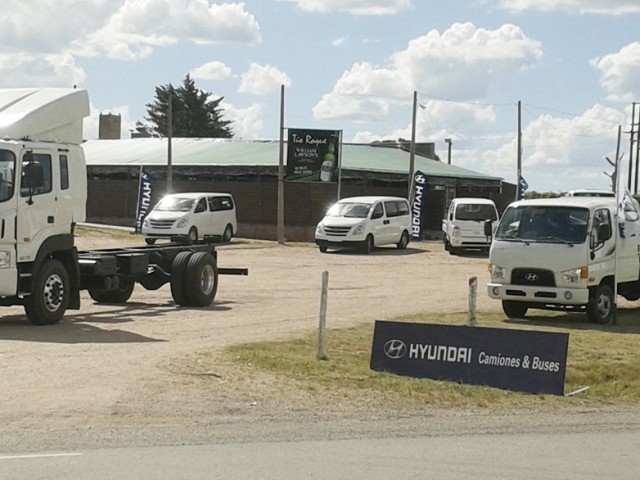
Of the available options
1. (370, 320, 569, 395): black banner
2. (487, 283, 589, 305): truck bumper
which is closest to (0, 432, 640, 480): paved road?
(370, 320, 569, 395): black banner

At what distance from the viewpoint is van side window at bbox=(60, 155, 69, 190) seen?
17797 millimetres

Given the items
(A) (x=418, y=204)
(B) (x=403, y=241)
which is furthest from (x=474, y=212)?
(A) (x=418, y=204)

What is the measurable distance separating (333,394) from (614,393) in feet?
12.4

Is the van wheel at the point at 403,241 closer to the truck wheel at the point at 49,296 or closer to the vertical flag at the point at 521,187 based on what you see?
the vertical flag at the point at 521,187

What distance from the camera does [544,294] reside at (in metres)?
20.1

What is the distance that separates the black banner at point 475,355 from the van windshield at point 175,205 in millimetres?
28673

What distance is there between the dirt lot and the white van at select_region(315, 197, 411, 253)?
8614 millimetres

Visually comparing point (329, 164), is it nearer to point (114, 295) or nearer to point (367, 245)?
point (367, 245)

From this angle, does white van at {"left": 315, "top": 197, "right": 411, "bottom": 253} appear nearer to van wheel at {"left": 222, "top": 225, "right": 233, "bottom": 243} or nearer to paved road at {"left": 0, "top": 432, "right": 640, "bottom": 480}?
van wheel at {"left": 222, "top": 225, "right": 233, "bottom": 243}

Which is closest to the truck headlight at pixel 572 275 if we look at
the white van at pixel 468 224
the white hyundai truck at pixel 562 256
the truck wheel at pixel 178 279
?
the white hyundai truck at pixel 562 256

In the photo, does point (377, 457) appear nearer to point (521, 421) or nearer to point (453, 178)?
point (521, 421)

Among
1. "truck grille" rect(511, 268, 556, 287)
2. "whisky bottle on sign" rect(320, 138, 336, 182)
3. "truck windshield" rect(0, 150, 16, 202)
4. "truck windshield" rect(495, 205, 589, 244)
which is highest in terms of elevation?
"whisky bottle on sign" rect(320, 138, 336, 182)

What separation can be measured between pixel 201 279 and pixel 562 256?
650 cm

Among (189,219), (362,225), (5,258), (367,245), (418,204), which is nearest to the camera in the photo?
(5,258)
